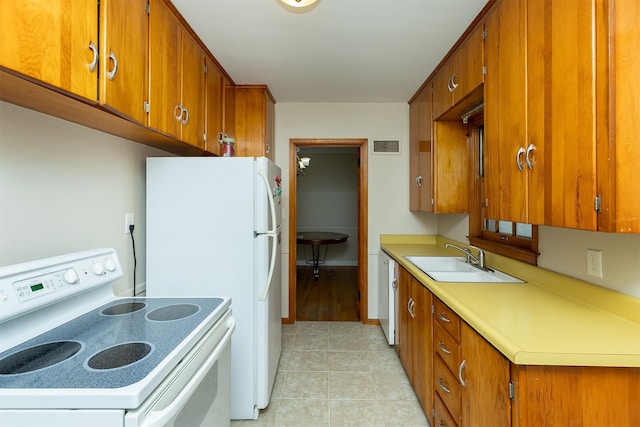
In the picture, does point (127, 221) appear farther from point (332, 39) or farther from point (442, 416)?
point (442, 416)

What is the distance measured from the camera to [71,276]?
117 centimetres

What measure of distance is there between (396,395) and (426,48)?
243 centimetres

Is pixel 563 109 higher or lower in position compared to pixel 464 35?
lower

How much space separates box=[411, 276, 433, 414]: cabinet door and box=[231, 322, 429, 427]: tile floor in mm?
193

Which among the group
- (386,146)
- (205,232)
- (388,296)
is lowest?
(388,296)

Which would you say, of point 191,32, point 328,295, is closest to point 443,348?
point 191,32

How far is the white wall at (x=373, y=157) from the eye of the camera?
129 inches

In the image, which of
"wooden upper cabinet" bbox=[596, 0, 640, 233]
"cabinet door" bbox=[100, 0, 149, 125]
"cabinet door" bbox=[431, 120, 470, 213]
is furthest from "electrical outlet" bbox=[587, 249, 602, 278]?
"cabinet door" bbox=[100, 0, 149, 125]

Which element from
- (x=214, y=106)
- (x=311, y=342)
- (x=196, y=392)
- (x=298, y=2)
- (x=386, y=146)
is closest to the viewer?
(x=196, y=392)

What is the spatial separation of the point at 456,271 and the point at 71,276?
2.31 metres

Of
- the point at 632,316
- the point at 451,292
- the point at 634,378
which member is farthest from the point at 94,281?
the point at 632,316

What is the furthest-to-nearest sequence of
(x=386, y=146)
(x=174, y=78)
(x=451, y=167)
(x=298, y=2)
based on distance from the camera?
(x=386, y=146)
(x=451, y=167)
(x=174, y=78)
(x=298, y=2)

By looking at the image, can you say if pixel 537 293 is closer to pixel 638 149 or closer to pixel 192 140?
pixel 638 149

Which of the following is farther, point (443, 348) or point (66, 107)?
point (443, 348)
